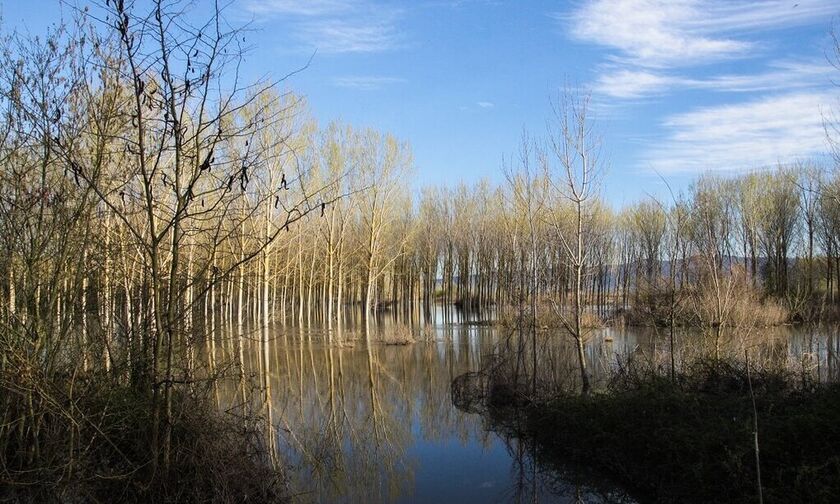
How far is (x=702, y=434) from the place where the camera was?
724 cm

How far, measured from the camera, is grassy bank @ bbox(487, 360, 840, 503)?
6270mm

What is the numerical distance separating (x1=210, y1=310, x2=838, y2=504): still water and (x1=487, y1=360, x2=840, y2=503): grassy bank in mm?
492

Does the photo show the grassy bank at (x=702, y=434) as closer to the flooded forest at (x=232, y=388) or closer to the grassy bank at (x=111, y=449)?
the flooded forest at (x=232, y=388)

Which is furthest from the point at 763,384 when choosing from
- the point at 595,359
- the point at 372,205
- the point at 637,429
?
the point at 372,205

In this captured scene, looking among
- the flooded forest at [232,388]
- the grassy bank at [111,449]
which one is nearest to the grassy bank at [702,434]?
the flooded forest at [232,388]

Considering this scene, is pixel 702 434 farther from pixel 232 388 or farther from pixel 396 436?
pixel 232 388

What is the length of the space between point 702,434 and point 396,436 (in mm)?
5240

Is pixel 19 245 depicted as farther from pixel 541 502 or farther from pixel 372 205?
pixel 372 205

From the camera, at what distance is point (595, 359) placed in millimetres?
17875

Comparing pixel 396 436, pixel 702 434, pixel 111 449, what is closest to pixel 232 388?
pixel 396 436

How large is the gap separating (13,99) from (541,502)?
7.17 metres

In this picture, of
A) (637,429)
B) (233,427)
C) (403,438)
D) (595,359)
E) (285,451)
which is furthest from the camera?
(595,359)

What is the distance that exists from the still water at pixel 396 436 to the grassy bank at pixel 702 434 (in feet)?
1.61

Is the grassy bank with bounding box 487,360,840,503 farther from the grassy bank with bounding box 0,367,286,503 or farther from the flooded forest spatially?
the grassy bank with bounding box 0,367,286,503
